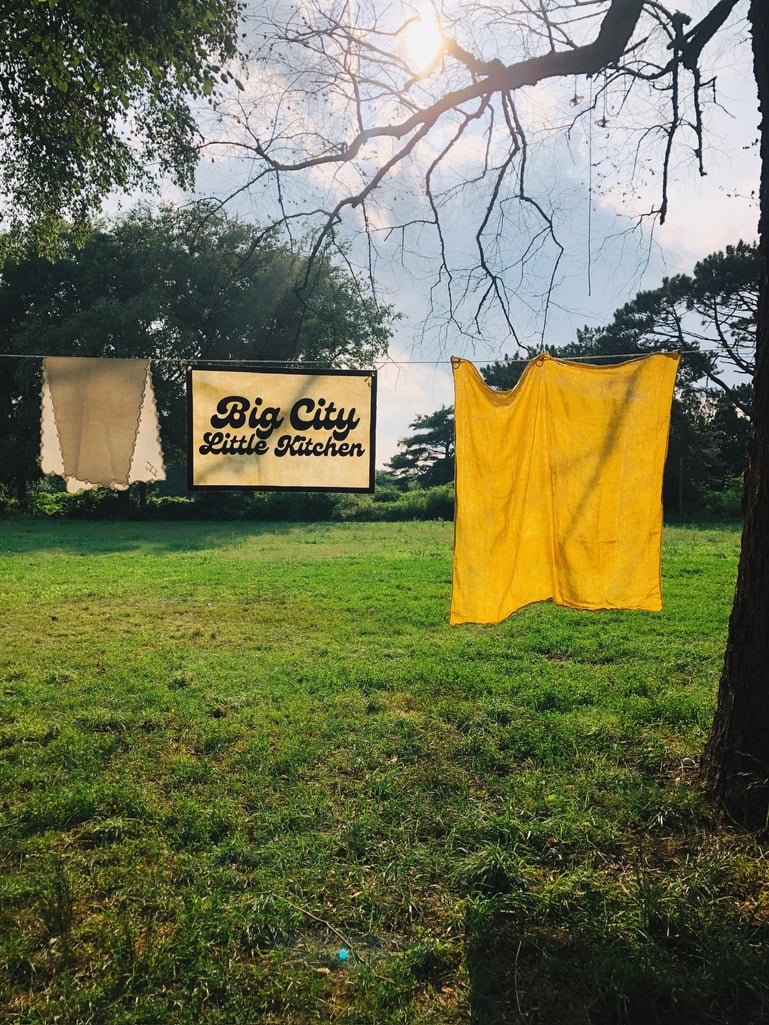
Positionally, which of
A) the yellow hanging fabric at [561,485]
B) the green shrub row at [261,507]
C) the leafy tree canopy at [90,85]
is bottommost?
the green shrub row at [261,507]

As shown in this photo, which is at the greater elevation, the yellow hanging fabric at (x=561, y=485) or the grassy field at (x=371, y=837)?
the yellow hanging fabric at (x=561, y=485)

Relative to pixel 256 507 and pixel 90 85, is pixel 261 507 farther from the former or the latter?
pixel 90 85

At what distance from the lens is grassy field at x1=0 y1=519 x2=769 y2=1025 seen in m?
2.40

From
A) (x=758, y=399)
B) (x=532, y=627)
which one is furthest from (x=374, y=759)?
(x=532, y=627)

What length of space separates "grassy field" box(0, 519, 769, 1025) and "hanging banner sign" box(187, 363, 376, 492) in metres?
1.77

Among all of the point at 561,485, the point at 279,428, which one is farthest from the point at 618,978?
the point at 279,428

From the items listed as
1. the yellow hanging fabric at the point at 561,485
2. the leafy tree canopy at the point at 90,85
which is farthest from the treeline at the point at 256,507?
the yellow hanging fabric at the point at 561,485

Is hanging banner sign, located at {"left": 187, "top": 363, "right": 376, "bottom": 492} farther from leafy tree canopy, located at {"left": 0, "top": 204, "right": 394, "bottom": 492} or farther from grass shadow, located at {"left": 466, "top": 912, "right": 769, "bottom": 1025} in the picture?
leafy tree canopy, located at {"left": 0, "top": 204, "right": 394, "bottom": 492}

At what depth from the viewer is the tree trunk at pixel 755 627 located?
3275 mm

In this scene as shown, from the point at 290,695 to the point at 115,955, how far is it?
2.82m

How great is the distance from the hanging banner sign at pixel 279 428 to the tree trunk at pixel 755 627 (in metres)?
2.33

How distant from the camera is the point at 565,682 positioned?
544cm

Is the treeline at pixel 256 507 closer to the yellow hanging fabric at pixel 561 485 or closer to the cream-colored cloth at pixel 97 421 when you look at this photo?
the cream-colored cloth at pixel 97 421

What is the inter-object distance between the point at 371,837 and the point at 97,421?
10.6 feet
